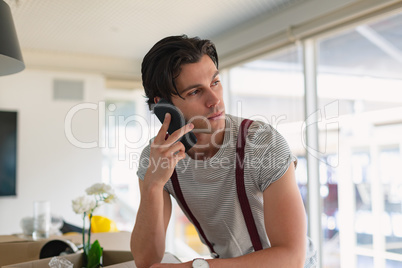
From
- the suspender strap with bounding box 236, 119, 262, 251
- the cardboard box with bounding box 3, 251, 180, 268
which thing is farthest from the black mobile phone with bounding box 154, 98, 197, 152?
the cardboard box with bounding box 3, 251, 180, 268

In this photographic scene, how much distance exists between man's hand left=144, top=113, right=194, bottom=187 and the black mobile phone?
0.08m

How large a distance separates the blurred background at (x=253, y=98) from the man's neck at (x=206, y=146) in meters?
1.84

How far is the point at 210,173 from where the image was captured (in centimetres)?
Result: 108

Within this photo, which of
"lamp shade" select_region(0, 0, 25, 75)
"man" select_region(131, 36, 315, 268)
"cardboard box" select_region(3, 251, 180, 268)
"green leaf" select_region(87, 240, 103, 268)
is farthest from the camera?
"lamp shade" select_region(0, 0, 25, 75)

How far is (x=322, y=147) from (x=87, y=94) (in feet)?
9.17

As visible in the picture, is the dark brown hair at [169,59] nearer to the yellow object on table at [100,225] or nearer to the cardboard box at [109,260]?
the cardboard box at [109,260]

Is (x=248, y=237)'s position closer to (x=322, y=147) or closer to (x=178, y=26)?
(x=322, y=147)

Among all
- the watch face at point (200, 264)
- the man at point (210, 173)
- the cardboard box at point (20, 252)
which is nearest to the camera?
the watch face at point (200, 264)

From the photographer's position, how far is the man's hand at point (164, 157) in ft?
3.16

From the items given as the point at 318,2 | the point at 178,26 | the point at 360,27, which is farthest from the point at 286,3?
the point at 178,26

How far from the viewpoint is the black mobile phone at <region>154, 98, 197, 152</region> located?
3.51 feet

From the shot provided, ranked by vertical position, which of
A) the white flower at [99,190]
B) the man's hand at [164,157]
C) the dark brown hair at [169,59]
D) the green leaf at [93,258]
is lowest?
the green leaf at [93,258]

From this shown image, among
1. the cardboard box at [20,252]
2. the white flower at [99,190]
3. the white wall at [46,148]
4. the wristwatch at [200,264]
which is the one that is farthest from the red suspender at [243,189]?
the white wall at [46,148]

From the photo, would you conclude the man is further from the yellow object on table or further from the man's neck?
the yellow object on table
